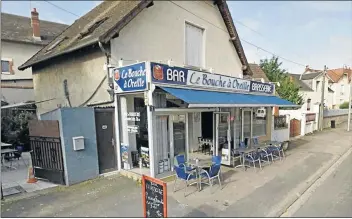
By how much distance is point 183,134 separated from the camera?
899cm

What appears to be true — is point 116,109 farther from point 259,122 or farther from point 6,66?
point 6,66

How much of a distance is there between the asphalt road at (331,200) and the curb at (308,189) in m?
0.12

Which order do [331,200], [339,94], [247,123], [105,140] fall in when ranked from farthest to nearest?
[339,94], [247,123], [105,140], [331,200]

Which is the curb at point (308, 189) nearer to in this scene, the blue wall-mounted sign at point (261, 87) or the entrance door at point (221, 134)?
the entrance door at point (221, 134)

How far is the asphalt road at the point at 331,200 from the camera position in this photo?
539cm

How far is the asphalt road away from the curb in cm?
12

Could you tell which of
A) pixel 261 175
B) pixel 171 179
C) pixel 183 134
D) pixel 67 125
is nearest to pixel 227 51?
pixel 183 134

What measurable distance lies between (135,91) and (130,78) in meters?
0.45

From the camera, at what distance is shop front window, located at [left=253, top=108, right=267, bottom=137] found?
14.3m

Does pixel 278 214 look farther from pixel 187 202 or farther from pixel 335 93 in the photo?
pixel 335 93

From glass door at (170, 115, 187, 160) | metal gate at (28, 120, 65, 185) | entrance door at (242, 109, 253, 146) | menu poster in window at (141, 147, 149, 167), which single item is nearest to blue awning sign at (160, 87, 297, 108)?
glass door at (170, 115, 187, 160)

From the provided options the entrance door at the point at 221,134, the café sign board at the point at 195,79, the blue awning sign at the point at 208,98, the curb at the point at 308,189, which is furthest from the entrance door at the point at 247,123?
the curb at the point at 308,189

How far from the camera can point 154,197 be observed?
4145 millimetres

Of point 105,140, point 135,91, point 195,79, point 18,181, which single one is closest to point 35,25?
point 18,181
